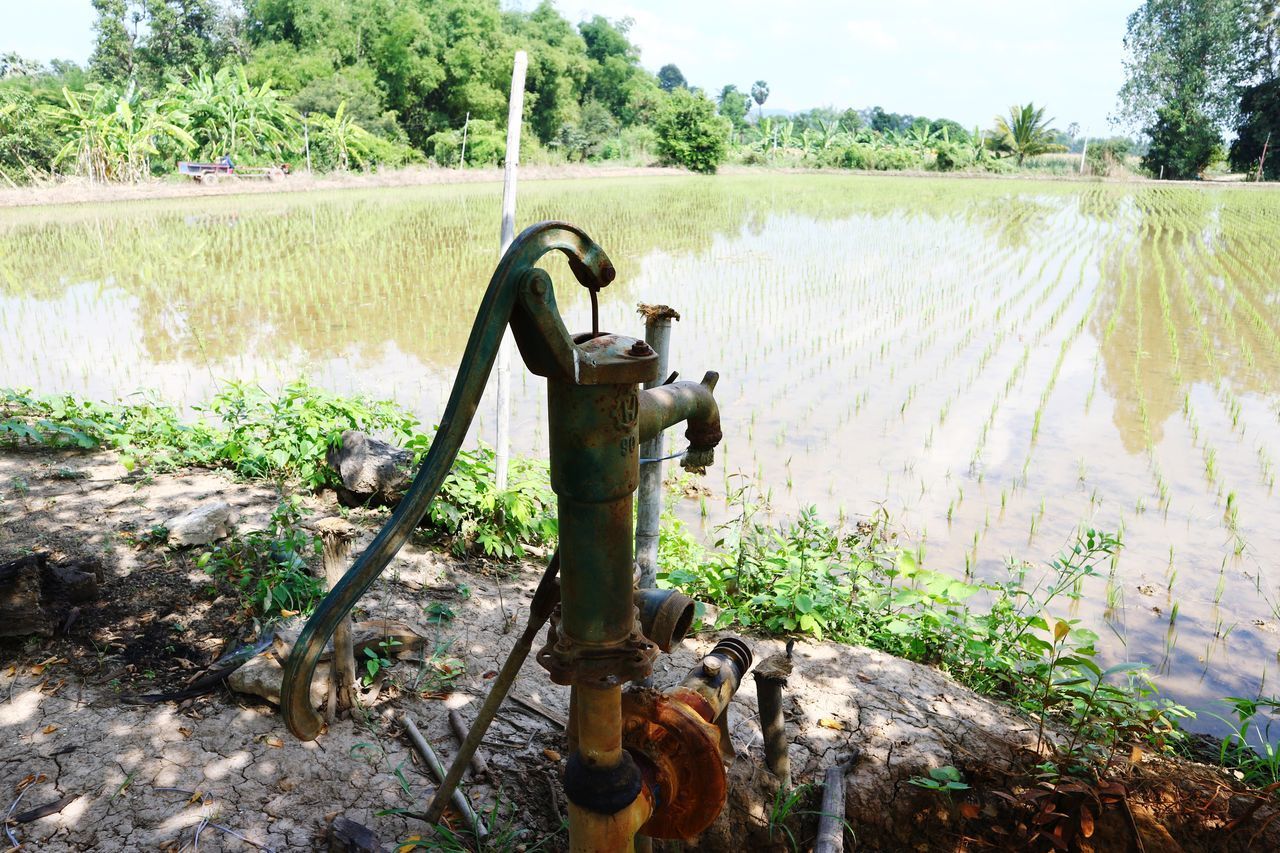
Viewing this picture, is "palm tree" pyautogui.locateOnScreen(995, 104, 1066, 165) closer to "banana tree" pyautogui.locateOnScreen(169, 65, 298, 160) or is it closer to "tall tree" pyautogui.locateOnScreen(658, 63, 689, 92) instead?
"banana tree" pyautogui.locateOnScreen(169, 65, 298, 160)

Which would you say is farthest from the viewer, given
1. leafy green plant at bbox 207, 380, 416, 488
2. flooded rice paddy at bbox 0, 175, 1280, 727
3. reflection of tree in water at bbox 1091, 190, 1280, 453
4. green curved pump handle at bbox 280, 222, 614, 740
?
reflection of tree in water at bbox 1091, 190, 1280, 453

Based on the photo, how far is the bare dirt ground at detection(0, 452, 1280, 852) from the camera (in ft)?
6.53

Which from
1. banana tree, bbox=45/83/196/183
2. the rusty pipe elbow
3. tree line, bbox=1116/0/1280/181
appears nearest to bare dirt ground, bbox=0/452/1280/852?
the rusty pipe elbow

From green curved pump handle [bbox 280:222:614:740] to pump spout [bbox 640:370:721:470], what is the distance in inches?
12.3

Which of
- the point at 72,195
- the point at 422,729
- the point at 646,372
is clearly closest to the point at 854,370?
the point at 422,729

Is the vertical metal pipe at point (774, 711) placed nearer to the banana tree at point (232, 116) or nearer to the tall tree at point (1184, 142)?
the banana tree at point (232, 116)

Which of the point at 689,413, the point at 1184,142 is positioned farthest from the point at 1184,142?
the point at 689,413

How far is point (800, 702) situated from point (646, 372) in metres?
1.81

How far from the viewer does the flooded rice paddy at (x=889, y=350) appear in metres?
4.43

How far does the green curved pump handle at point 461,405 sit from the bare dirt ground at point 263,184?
798 inches

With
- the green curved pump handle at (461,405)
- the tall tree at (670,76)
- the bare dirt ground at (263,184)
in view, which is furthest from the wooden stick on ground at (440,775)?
the tall tree at (670,76)

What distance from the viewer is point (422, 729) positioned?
232 cm

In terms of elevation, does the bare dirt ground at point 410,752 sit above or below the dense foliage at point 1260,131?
below

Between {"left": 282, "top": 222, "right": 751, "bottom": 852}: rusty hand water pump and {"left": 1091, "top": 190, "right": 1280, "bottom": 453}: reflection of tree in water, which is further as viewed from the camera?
{"left": 1091, "top": 190, "right": 1280, "bottom": 453}: reflection of tree in water
